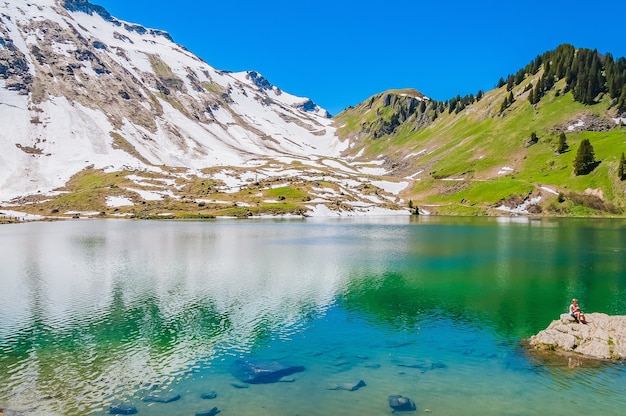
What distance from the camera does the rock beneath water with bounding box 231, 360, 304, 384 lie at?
85.1 ft

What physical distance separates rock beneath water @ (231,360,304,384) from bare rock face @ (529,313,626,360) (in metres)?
17.7

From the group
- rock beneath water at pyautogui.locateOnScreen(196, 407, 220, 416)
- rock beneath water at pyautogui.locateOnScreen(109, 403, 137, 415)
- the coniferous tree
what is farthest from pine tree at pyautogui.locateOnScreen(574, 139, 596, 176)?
rock beneath water at pyautogui.locateOnScreen(109, 403, 137, 415)

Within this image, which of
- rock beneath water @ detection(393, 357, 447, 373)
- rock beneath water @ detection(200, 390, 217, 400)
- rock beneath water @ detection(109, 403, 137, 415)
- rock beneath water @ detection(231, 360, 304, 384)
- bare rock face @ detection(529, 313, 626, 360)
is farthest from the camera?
bare rock face @ detection(529, 313, 626, 360)

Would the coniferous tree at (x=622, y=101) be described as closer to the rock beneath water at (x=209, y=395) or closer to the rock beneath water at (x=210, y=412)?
the rock beneath water at (x=209, y=395)

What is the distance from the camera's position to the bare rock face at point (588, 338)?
29125 mm

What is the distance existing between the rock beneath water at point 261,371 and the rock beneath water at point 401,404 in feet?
21.7

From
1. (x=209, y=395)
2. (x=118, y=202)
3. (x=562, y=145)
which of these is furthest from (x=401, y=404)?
(x=118, y=202)

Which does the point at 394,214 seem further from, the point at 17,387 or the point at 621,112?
the point at 17,387

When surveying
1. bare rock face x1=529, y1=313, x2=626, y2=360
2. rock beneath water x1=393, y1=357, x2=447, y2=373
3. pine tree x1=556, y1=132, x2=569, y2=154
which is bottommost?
rock beneath water x1=393, y1=357, x2=447, y2=373

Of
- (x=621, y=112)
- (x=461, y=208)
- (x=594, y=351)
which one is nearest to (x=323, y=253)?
(x=594, y=351)

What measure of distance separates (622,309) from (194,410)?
126 feet

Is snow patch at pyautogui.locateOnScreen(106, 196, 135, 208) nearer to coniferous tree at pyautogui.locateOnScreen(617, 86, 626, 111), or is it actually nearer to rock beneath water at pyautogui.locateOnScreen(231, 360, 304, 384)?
rock beneath water at pyautogui.locateOnScreen(231, 360, 304, 384)

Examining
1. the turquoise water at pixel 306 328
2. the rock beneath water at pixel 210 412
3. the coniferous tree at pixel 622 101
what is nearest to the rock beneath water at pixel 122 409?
the turquoise water at pixel 306 328

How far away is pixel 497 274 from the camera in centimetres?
5547
